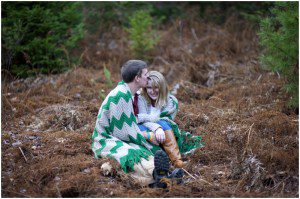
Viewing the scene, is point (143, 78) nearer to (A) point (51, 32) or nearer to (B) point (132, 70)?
(B) point (132, 70)

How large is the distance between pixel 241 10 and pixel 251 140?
6746 millimetres

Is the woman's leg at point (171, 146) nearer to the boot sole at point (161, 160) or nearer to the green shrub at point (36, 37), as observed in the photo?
the boot sole at point (161, 160)

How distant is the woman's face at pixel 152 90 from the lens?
5.18m

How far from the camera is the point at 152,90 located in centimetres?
522

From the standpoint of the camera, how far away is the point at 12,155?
5.07 m

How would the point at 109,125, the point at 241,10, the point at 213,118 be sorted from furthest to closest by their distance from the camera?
the point at 241,10 < the point at 213,118 < the point at 109,125

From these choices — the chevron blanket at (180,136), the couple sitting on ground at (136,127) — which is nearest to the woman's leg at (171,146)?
the couple sitting on ground at (136,127)

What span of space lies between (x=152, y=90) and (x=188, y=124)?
1167 mm

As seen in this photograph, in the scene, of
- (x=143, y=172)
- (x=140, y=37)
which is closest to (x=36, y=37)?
(x=140, y=37)

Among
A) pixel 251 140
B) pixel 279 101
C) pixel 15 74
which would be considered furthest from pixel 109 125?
pixel 15 74

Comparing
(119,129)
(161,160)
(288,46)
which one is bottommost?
(161,160)

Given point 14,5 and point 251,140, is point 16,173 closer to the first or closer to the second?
point 251,140

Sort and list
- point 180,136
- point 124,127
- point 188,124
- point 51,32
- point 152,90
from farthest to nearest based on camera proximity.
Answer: point 51,32, point 188,124, point 180,136, point 152,90, point 124,127

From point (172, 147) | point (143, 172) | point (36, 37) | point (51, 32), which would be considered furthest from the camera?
point (51, 32)
